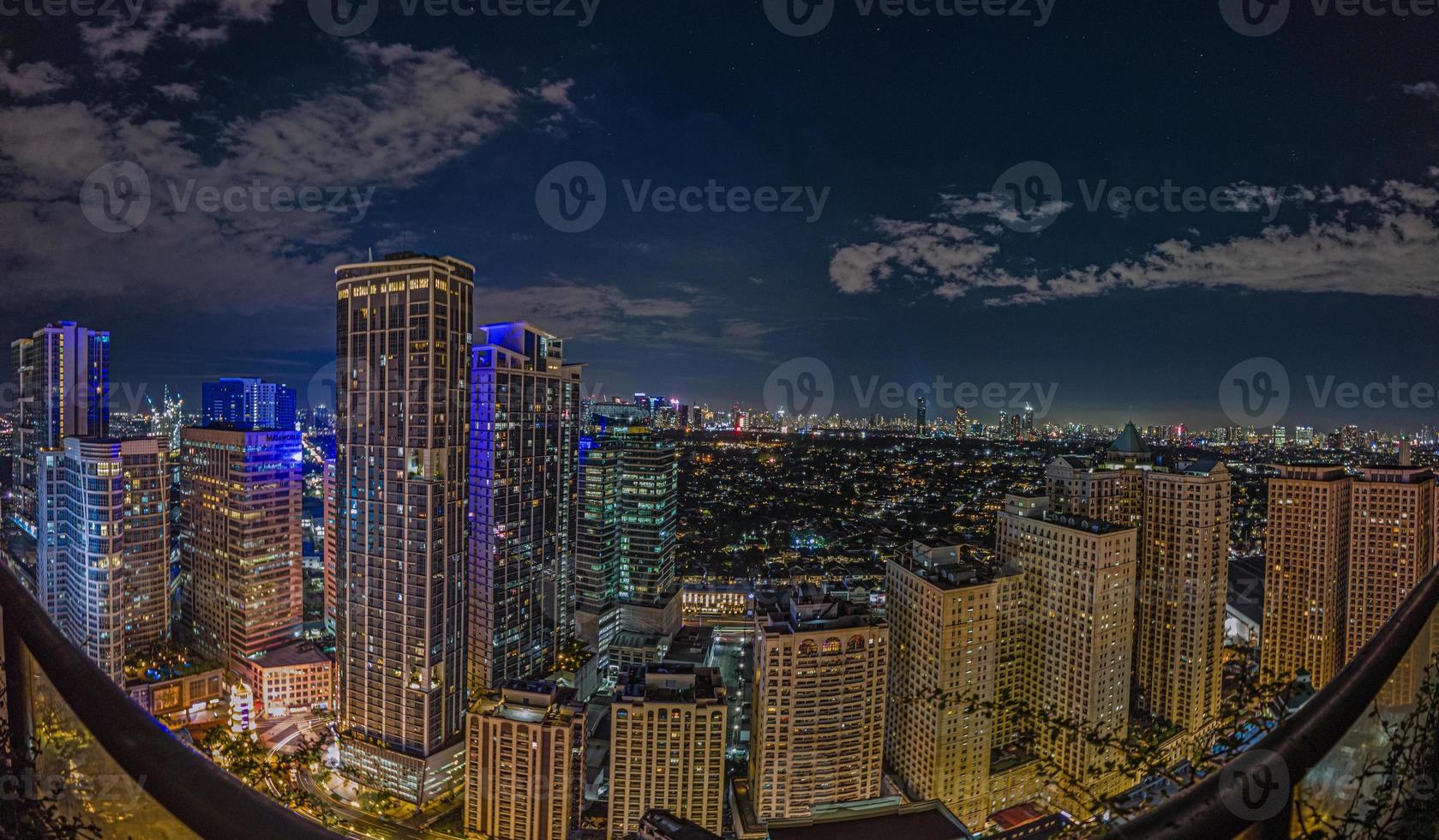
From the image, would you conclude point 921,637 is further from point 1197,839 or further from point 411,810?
point 1197,839

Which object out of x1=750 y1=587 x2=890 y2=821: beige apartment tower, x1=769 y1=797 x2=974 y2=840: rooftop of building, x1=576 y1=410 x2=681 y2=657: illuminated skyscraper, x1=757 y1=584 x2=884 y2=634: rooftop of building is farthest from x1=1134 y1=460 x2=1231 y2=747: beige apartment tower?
x1=576 y1=410 x2=681 y2=657: illuminated skyscraper

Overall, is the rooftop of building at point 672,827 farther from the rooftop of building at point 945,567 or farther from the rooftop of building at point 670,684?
the rooftop of building at point 945,567

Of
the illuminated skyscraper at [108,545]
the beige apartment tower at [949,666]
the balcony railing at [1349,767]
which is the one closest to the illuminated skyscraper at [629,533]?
the beige apartment tower at [949,666]

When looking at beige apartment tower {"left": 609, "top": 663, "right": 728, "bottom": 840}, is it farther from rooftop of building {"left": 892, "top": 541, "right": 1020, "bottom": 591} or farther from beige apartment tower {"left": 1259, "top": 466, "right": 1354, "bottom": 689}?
beige apartment tower {"left": 1259, "top": 466, "right": 1354, "bottom": 689}

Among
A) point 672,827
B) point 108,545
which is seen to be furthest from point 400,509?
point 108,545

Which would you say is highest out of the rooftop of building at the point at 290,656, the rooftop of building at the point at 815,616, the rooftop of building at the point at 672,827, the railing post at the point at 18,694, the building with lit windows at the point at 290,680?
the railing post at the point at 18,694

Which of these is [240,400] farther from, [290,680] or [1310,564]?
[1310,564]
